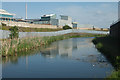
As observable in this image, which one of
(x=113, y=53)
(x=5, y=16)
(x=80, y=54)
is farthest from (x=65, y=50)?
(x=5, y=16)

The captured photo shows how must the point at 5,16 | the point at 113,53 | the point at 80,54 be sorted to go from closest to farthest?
the point at 113,53
the point at 80,54
the point at 5,16

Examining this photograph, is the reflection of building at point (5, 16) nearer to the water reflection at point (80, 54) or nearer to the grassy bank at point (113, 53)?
the water reflection at point (80, 54)

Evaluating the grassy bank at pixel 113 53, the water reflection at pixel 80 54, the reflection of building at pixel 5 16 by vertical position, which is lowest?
the water reflection at pixel 80 54

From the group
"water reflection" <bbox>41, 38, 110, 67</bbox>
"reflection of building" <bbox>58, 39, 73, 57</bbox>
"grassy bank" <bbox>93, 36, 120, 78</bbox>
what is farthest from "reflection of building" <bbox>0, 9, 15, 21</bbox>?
"grassy bank" <bbox>93, 36, 120, 78</bbox>

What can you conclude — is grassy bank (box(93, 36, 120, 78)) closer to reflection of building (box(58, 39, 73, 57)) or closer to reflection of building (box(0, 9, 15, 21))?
reflection of building (box(58, 39, 73, 57))

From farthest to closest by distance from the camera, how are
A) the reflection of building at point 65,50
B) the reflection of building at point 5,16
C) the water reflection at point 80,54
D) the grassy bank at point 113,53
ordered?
1. the reflection of building at point 5,16
2. the reflection of building at point 65,50
3. the water reflection at point 80,54
4. the grassy bank at point 113,53

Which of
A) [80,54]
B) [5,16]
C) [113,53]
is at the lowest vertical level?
[80,54]

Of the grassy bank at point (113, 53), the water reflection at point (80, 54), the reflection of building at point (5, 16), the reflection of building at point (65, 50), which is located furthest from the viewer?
the reflection of building at point (5, 16)

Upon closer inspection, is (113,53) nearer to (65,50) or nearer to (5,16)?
(65,50)

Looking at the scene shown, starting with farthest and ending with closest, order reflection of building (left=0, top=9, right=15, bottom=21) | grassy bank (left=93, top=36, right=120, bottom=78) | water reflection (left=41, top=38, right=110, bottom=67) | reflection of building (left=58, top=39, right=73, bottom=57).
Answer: reflection of building (left=0, top=9, right=15, bottom=21) < reflection of building (left=58, top=39, right=73, bottom=57) < water reflection (left=41, top=38, right=110, bottom=67) < grassy bank (left=93, top=36, right=120, bottom=78)

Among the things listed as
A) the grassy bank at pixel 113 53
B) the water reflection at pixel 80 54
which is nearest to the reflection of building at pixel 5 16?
the water reflection at pixel 80 54

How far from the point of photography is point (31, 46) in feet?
77.9

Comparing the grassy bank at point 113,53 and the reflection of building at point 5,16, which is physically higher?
the reflection of building at point 5,16

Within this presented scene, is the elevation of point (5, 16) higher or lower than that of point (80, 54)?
higher
